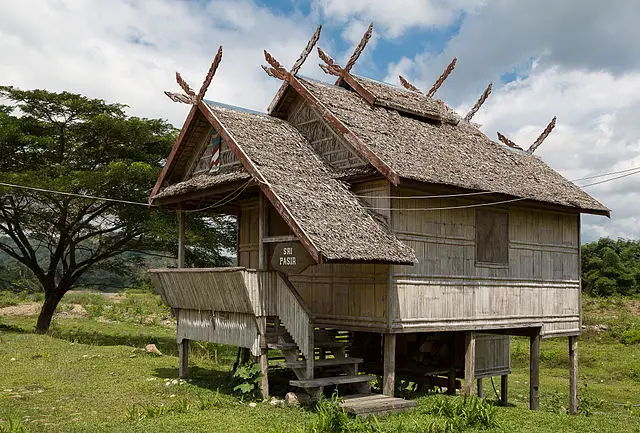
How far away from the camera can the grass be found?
1164 cm

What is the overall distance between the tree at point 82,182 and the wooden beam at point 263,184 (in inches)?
392

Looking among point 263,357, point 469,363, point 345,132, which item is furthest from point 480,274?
point 263,357

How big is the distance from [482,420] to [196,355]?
12.5 metres

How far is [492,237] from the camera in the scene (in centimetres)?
1584

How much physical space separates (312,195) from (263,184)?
3.20 ft

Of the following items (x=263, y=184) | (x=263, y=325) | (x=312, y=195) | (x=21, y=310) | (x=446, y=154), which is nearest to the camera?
(x=263, y=184)

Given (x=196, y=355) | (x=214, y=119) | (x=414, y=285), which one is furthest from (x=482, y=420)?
(x=196, y=355)

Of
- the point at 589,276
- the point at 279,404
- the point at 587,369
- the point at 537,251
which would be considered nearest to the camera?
the point at 279,404

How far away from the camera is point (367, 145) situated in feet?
45.7

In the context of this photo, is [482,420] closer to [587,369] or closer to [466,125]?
[466,125]

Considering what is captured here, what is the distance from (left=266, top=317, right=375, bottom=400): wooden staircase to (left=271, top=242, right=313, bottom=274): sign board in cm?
144

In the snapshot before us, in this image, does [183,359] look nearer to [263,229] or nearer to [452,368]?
[263,229]

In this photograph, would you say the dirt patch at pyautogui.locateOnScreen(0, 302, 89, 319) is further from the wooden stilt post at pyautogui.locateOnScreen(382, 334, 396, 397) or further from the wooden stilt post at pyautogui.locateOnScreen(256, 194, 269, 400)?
the wooden stilt post at pyautogui.locateOnScreen(382, 334, 396, 397)

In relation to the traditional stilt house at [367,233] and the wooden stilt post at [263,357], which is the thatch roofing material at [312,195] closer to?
the traditional stilt house at [367,233]
